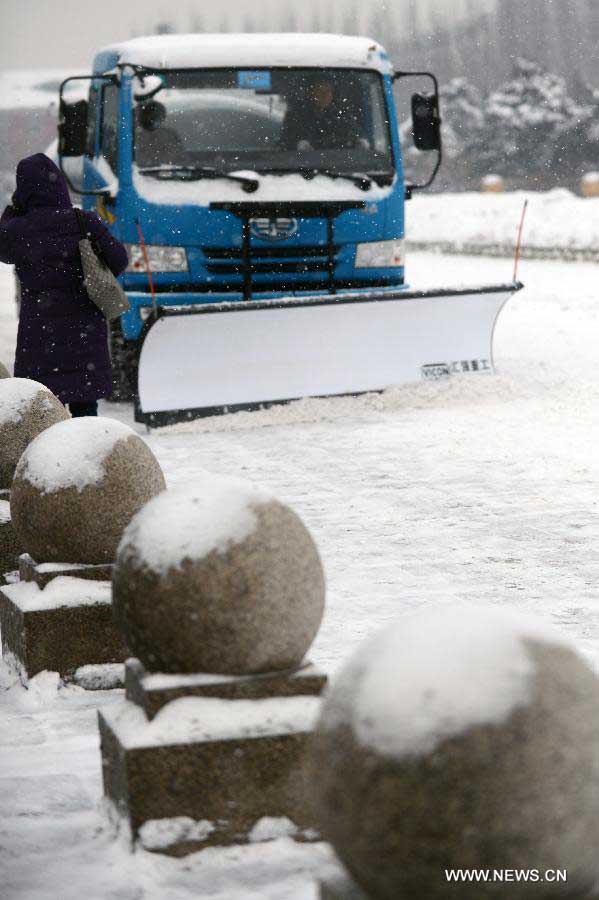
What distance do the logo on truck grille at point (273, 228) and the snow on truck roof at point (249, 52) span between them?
1.16 metres

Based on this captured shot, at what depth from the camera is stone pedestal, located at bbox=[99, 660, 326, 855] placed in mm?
3555

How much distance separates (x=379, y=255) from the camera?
38.1 feet

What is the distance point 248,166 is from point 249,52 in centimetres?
89

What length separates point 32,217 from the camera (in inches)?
300

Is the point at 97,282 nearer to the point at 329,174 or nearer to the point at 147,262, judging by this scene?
the point at 147,262

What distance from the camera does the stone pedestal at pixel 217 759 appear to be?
140 inches

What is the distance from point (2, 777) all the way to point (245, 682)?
0.89 metres

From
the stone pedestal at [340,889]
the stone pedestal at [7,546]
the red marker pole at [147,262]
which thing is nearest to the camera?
the stone pedestal at [340,889]

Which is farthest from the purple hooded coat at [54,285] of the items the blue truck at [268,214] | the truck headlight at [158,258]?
the truck headlight at [158,258]

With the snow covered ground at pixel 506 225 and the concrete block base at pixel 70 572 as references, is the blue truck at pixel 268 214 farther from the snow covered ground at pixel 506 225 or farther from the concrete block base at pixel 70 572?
the snow covered ground at pixel 506 225

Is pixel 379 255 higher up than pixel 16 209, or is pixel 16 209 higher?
pixel 16 209

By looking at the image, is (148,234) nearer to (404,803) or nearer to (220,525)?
(220,525)

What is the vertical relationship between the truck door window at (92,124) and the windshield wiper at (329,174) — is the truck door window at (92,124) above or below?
above

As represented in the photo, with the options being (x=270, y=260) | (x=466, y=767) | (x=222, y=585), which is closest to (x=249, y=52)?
(x=270, y=260)
